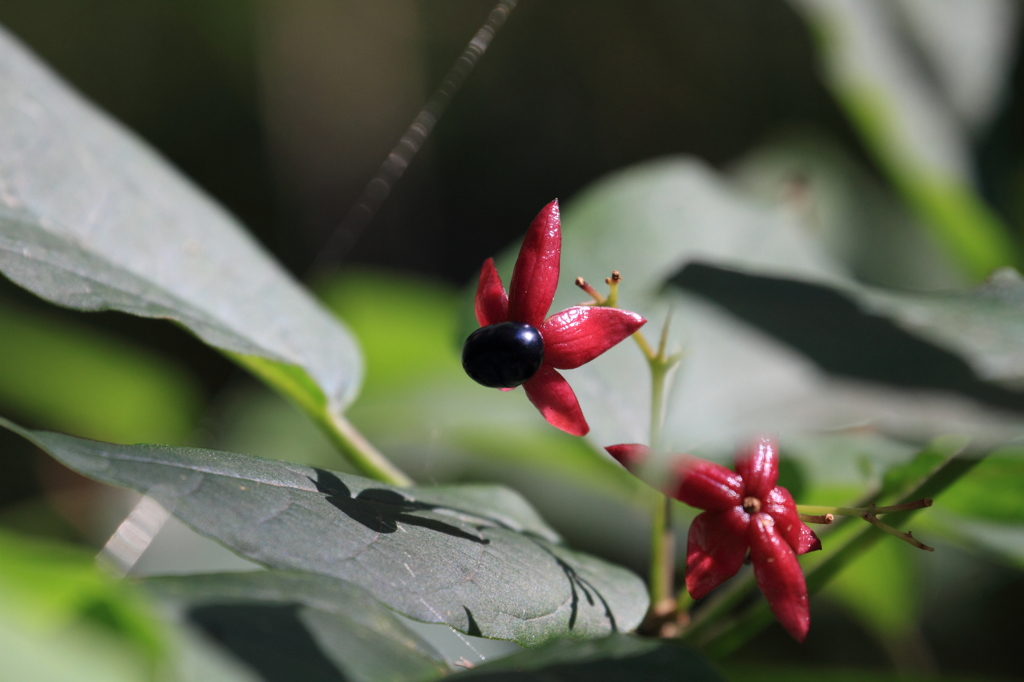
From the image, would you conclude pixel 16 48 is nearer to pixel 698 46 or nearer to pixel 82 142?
pixel 82 142

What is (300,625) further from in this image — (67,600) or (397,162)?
(397,162)

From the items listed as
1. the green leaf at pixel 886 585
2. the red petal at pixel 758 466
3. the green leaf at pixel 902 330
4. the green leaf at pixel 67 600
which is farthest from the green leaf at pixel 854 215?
the green leaf at pixel 67 600

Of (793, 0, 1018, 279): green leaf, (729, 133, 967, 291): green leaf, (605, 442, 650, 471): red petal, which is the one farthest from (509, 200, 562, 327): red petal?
(729, 133, 967, 291): green leaf

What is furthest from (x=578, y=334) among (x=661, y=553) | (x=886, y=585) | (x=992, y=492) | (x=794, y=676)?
(x=886, y=585)

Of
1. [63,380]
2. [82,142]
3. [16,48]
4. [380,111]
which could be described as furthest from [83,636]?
[380,111]

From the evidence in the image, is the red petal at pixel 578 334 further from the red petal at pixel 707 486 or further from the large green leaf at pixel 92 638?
the large green leaf at pixel 92 638

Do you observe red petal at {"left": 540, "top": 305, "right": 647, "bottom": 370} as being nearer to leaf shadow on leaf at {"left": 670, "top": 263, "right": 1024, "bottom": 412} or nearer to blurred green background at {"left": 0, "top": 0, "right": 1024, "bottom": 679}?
leaf shadow on leaf at {"left": 670, "top": 263, "right": 1024, "bottom": 412}
